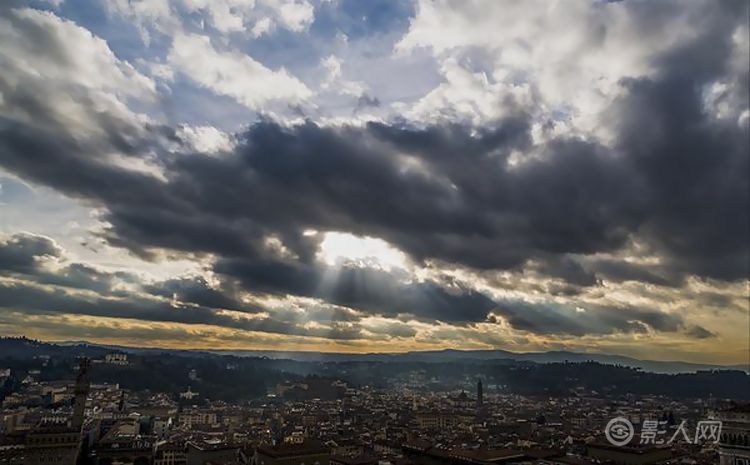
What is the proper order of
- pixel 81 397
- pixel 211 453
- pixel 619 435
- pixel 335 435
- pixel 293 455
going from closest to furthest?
1. pixel 293 455
2. pixel 81 397
3. pixel 211 453
4. pixel 619 435
5. pixel 335 435

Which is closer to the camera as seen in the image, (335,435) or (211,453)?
(211,453)

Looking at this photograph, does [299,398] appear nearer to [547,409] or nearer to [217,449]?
[547,409]

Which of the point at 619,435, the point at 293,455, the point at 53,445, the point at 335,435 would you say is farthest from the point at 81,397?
the point at 619,435

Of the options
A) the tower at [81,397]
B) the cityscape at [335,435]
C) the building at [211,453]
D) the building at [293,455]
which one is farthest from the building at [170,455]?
the tower at [81,397]

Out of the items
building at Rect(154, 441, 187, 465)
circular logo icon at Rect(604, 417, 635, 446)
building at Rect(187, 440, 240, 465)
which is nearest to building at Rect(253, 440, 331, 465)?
building at Rect(187, 440, 240, 465)

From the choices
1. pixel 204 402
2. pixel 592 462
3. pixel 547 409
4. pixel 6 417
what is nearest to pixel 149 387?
pixel 204 402

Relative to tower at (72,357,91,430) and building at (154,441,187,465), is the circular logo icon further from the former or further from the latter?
tower at (72,357,91,430)

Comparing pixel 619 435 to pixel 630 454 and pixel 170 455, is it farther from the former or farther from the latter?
pixel 170 455
